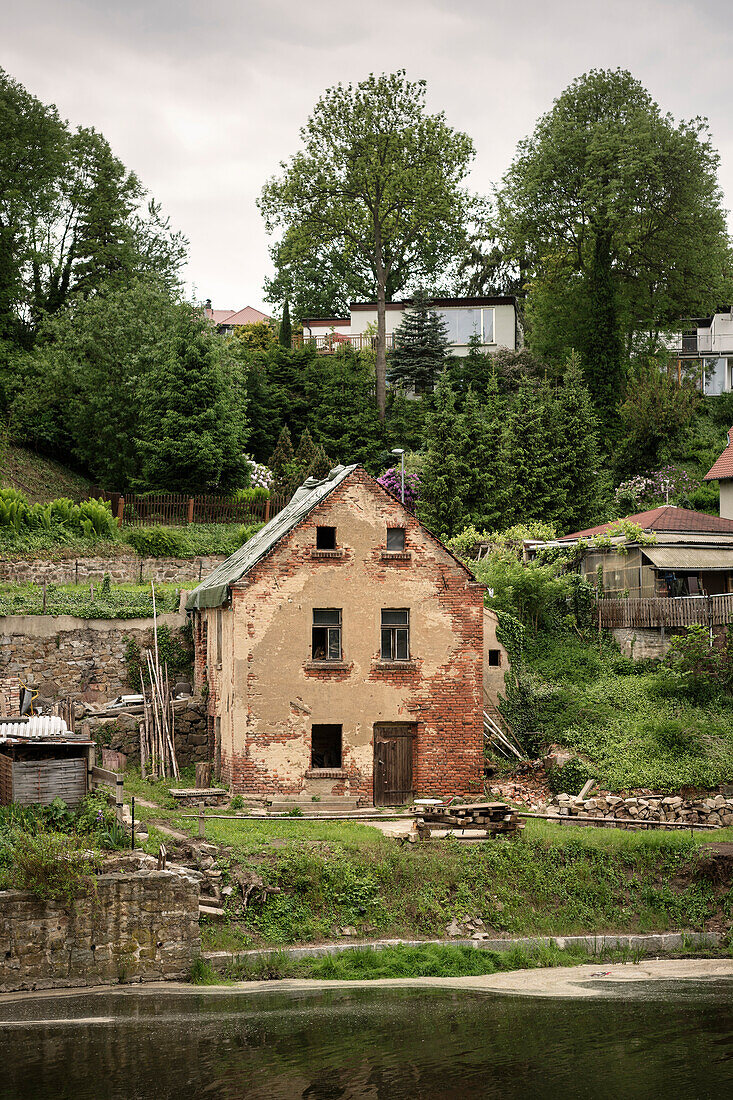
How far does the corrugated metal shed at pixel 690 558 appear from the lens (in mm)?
37156

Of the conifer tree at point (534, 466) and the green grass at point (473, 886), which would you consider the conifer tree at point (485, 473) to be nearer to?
the conifer tree at point (534, 466)

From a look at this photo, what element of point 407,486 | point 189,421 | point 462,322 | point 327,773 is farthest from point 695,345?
point 327,773

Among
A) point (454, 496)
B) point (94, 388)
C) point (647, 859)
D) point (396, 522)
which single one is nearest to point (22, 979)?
point (647, 859)

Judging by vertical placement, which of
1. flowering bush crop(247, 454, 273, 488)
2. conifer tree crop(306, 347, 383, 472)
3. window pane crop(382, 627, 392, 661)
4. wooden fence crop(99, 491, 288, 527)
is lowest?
window pane crop(382, 627, 392, 661)

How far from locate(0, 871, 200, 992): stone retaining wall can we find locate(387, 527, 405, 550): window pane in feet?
39.6

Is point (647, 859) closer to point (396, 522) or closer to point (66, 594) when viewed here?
point (396, 522)

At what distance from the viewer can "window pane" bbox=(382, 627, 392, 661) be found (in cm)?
2981

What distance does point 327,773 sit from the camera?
28703 mm

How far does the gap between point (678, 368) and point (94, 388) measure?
3014cm

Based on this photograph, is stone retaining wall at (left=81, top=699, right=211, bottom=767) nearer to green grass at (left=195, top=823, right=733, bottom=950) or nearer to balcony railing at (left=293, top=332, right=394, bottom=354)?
green grass at (left=195, top=823, right=733, bottom=950)

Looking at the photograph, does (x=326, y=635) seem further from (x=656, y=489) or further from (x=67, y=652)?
(x=656, y=489)

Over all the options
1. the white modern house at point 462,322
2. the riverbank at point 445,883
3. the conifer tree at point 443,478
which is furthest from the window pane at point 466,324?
the riverbank at point 445,883

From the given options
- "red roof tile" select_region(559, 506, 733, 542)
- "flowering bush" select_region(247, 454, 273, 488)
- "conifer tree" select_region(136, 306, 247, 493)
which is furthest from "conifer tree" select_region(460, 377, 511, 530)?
"conifer tree" select_region(136, 306, 247, 493)

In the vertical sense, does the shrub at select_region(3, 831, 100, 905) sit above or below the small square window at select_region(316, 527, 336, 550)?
below
